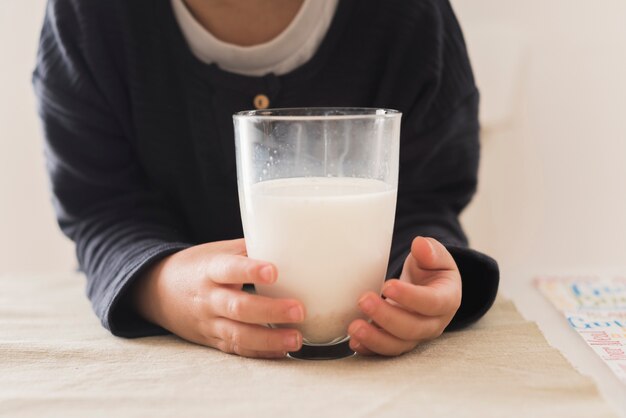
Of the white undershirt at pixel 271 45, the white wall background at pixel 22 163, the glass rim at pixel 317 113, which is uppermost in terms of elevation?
the white undershirt at pixel 271 45

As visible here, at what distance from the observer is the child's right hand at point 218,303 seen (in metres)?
0.50

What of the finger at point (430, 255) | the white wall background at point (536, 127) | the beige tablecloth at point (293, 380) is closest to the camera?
the beige tablecloth at point (293, 380)

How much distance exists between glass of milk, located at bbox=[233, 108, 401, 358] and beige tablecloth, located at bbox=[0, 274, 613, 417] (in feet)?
0.16

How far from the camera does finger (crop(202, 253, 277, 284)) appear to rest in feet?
1.59

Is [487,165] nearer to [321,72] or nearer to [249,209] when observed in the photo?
[321,72]

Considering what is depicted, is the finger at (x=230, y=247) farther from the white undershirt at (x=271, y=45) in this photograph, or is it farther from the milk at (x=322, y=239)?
the white undershirt at (x=271, y=45)

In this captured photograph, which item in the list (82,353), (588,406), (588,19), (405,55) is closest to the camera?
(588,406)

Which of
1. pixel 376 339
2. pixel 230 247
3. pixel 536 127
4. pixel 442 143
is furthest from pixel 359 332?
pixel 536 127

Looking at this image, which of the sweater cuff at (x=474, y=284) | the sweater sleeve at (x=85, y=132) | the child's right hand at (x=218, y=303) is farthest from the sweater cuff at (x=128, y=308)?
the sweater cuff at (x=474, y=284)

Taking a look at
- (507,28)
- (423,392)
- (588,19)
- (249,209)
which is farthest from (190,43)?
(588,19)

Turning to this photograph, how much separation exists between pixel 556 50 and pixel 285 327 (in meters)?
1.09

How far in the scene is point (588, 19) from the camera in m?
1.39

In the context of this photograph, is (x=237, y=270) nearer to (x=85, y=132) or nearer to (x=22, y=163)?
(x=85, y=132)

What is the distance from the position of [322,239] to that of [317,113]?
0.11 metres
